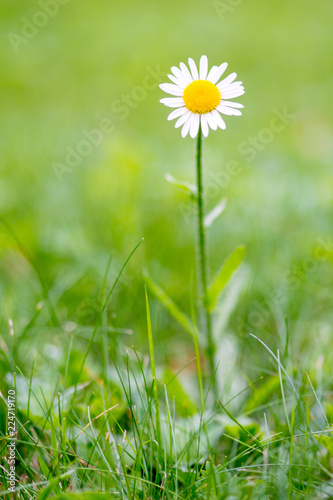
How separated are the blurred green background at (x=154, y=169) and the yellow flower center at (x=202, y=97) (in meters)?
0.60

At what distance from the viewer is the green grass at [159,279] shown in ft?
3.41

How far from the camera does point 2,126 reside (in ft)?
10.1

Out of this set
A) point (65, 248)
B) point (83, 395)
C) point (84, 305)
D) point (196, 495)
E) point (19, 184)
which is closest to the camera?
point (196, 495)

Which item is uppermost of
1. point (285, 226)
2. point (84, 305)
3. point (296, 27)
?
point (296, 27)

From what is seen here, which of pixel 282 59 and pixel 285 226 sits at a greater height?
pixel 282 59

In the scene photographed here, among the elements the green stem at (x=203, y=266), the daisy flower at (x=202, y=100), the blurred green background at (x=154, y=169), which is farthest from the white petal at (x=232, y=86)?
the blurred green background at (x=154, y=169)

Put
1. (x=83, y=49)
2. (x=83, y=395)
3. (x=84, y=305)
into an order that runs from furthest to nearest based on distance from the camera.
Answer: (x=83, y=49) → (x=84, y=305) → (x=83, y=395)

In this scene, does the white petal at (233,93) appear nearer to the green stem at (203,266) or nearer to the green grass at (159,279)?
the green stem at (203,266)

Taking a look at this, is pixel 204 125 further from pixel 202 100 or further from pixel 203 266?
pixel 203 266

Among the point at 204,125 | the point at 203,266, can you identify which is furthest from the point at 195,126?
the point at 203,266

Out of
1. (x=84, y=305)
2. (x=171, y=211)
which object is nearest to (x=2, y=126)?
(x=171, y=211)

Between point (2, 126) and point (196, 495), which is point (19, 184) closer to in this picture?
point (2, 126)

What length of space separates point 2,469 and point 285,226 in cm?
157

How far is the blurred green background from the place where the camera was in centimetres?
165
